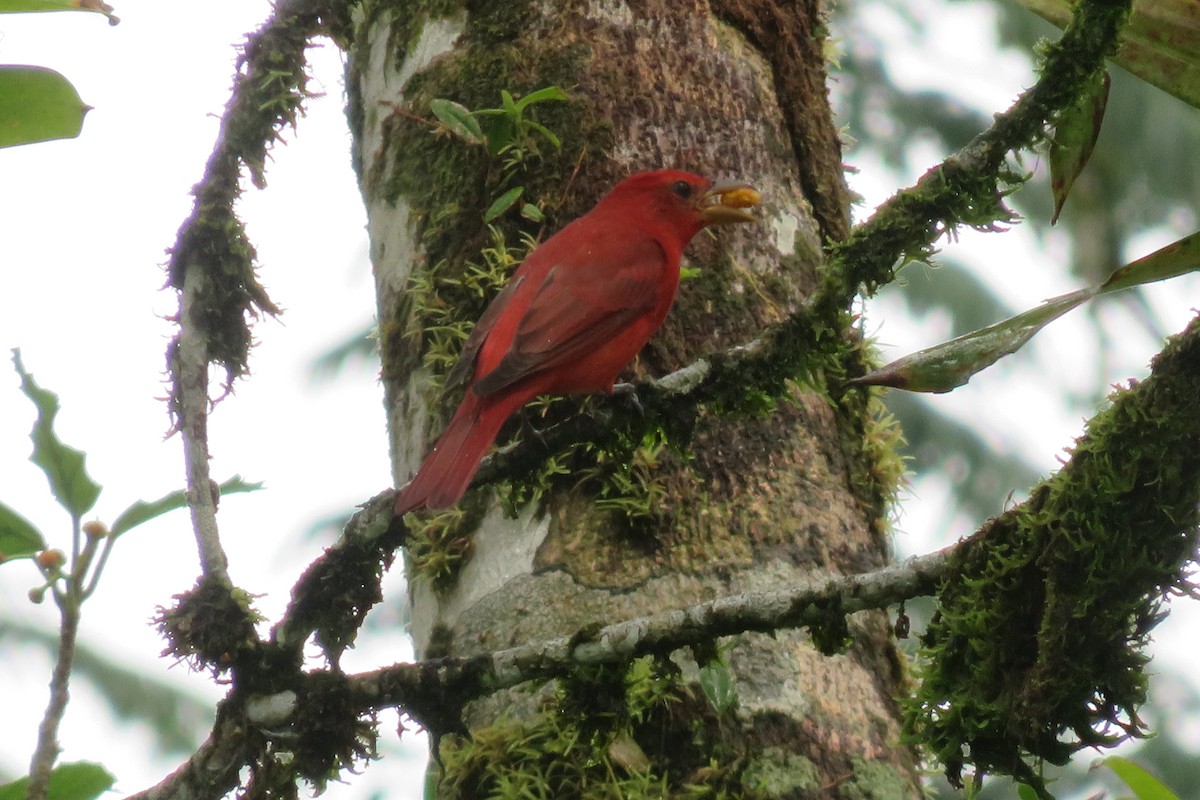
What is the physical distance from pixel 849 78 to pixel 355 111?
9.09 metres

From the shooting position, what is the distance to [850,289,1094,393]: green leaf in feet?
6.56

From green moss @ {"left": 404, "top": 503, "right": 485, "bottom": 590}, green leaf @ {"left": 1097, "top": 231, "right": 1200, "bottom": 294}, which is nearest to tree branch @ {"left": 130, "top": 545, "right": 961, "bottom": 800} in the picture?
green leaf @ {"left": 1097, "top": 231, "right": 1200, "bottom": 294}

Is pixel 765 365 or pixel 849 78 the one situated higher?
pixel 849 78

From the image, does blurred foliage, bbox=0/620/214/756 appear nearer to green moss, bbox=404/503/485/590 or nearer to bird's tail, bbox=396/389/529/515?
green moss, bbox=404/503/485/590

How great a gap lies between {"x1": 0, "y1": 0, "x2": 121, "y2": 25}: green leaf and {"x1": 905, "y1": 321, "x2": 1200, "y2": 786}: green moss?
5.18ft

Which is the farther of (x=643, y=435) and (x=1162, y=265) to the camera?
(x=643, y=435)

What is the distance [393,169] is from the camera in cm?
354

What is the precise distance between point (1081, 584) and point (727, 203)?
5.65 ft

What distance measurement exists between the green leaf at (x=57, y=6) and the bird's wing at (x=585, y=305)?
131 centimetres

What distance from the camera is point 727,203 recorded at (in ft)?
11.0

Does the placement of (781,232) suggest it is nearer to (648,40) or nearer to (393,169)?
(648,40)

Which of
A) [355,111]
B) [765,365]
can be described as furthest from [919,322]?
[765,365]

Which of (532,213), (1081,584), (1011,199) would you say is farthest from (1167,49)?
(1011,199)

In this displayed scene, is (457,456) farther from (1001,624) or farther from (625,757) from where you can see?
(1001,624)
